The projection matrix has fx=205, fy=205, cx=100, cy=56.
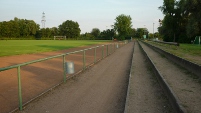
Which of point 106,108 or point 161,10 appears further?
point 161,10

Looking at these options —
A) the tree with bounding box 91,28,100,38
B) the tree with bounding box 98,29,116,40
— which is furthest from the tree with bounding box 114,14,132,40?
the tree with bounding box 91,28,100,38

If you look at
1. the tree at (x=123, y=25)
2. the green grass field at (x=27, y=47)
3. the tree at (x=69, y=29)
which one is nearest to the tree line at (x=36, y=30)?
the tree at (x=123, y=25)

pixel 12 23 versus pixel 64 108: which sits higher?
pixel 12 23

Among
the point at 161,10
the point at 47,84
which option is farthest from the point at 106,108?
the point at 161,10

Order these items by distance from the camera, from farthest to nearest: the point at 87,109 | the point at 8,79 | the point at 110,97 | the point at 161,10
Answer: the point at 161,10 < the point at 8,79 < the point at 110,97 < the point at 87,109

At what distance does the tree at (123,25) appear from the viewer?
110 metres

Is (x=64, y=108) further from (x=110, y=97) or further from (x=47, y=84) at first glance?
(x=47, y=84)

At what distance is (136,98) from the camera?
5.92m

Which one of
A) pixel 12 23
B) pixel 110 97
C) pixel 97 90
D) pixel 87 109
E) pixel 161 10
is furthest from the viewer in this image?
pixel 12 23

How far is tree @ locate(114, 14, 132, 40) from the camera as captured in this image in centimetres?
11028

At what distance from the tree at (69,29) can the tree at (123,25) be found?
37.2m

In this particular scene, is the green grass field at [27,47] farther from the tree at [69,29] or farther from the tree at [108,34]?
the tree at [69,29]

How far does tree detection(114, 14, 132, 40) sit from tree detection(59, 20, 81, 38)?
122ft

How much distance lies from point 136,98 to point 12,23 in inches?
4474
